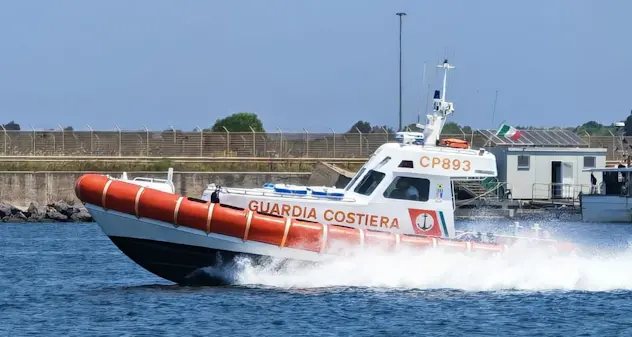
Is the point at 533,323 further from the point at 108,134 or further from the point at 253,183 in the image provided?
the point at 108,134

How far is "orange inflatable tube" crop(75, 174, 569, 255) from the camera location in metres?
23.9

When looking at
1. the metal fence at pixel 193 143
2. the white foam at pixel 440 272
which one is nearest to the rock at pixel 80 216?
the metal fence at pixel 193 143

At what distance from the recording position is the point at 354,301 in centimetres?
2367

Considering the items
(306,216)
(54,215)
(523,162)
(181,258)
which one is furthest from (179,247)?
(523,162)

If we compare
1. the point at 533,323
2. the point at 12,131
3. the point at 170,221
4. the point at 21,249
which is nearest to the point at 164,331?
the point at 170,221

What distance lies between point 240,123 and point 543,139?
29.5 meters

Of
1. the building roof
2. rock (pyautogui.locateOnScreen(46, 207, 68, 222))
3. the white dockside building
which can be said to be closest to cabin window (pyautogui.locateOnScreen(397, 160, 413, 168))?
rock (pyautogui.locateOnScreen(46, 207, 68, 222))

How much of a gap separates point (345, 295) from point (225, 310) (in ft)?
8.89

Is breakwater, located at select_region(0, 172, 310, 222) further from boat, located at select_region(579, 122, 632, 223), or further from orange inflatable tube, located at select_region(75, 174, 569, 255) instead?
orange inflatable tube, located at select_region(75, 174, 569, 255)

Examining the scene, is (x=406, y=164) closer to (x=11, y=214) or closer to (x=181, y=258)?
(x=181, y=258)

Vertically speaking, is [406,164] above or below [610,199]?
above

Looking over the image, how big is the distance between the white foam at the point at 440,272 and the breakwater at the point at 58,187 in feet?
94.7

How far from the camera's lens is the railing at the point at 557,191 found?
6009 cm

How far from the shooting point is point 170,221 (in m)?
24.0
